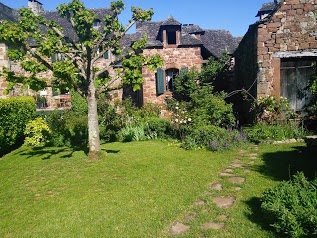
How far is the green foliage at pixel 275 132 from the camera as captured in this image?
9367 millimetres

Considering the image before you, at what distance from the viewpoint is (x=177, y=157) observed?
7867 millimetres

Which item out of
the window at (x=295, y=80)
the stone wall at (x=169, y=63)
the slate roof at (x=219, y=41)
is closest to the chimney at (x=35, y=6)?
the stone wall at (x=169, y=63)

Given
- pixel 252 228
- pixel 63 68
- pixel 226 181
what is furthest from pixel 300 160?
pixel 63 68

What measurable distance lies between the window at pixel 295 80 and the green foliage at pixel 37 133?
9.34 metres

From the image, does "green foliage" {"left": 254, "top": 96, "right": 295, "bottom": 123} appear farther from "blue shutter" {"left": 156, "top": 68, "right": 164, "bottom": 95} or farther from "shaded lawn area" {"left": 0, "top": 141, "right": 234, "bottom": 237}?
"blue shutter" {"left": 156, "top": 68, "right": 164, "bottom": 95}

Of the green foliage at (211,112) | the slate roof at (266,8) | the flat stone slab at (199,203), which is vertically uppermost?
the slate roof at (266,8)

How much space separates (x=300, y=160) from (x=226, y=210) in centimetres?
345

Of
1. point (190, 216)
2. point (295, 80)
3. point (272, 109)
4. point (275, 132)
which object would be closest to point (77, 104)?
point (272, 109)

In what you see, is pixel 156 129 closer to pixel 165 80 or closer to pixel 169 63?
pixel 165 80

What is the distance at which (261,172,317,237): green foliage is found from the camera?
11.1ft

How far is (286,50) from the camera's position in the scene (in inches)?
401

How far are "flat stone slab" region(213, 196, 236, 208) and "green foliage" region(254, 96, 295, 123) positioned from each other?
606cm

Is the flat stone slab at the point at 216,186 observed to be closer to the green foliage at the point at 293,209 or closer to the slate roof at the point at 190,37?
the green foliage at the point at 293,209

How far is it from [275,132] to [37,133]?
339 inches
